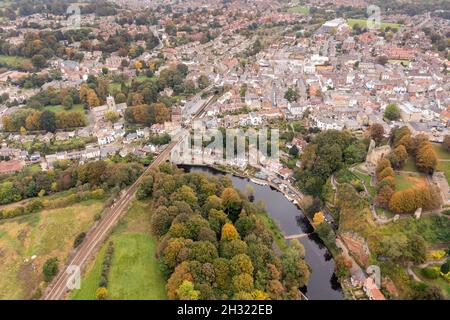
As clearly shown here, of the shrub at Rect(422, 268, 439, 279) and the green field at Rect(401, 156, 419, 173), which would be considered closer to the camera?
the shrub at Rect(422, 268, 439, 279)

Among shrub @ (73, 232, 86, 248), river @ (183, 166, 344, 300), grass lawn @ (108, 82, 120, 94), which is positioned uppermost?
grass lawn @ (108, 82, 120, 94)

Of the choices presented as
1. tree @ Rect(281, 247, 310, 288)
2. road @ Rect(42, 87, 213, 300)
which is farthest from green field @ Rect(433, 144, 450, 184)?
road @ Rect(42, 87, 213, 300)

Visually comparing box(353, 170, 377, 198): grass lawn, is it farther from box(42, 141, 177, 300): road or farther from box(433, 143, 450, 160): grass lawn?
box(42, 141, 177, 300): road

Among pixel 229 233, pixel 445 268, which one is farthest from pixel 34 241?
pixel 445 268

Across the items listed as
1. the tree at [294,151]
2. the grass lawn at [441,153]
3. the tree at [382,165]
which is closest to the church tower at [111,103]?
the tree at [294,151]

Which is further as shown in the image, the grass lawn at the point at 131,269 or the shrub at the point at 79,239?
the shrub at the point at 79,239

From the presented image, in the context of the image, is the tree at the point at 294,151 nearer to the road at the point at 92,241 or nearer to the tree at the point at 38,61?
the road at the point at 92,241

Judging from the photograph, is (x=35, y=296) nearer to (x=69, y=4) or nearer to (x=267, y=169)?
(x=267, y=169)
